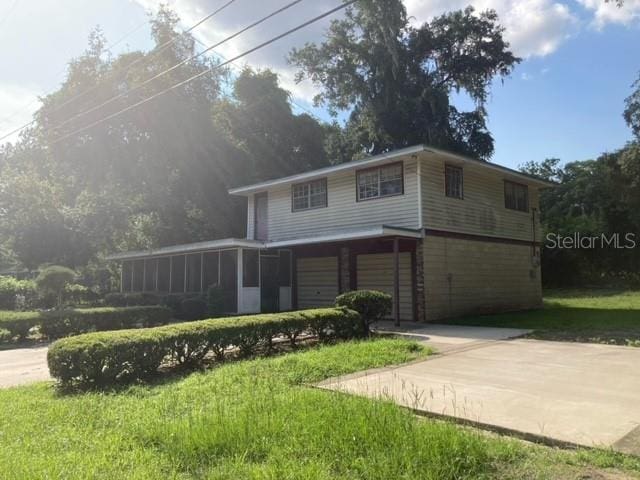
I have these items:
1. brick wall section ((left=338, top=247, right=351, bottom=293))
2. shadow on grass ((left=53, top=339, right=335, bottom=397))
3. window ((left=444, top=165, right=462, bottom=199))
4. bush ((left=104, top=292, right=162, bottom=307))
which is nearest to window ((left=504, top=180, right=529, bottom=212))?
window ((left=444, top=165, right=462, bottom=199))

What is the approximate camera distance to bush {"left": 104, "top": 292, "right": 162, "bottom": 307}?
19.6m

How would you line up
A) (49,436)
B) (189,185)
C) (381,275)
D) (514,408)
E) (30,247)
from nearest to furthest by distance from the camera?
(49,436), (514,408), (381,275), (30,247), (189,185)

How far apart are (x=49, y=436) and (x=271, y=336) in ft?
16.2

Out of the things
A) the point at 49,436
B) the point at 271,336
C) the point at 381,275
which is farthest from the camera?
the point at 381,275

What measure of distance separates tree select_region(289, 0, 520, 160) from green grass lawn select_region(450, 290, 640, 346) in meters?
13.0

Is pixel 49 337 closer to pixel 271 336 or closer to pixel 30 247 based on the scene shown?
pixel 271 336

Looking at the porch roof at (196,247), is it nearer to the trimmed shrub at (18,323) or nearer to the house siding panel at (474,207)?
the trimmed shrub at (18,323)

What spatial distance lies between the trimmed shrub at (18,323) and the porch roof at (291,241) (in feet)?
20.1

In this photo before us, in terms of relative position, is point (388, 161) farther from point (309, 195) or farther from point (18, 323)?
point (18, 323)

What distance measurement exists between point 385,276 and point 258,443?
12826mm

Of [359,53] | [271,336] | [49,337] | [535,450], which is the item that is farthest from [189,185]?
[535,450]

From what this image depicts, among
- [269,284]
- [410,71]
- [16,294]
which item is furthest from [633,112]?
[16,294]

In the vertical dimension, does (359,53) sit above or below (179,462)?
above

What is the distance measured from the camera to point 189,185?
27.8 meters
